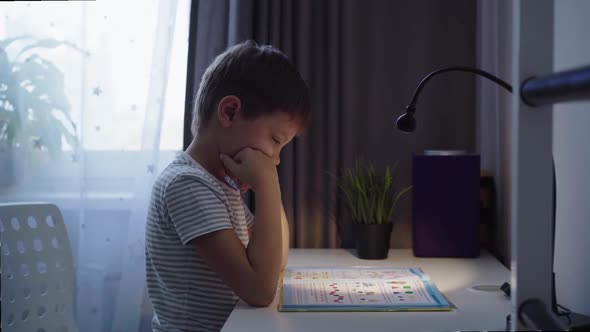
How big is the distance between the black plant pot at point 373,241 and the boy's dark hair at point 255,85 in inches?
17.4

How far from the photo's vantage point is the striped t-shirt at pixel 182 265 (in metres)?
1.06

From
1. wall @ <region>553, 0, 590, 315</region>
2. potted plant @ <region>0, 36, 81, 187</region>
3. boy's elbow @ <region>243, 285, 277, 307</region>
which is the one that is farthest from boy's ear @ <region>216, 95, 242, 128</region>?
potted plant @ <region>0, 36, 81, 187</region>

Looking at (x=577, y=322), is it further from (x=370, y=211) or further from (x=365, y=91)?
(x=365, y=91)

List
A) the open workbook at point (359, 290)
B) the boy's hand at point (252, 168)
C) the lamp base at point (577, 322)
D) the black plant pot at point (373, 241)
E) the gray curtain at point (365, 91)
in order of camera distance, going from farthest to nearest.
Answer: the gray curtain at point (365, 91) < the black plant pot at point (373, 241) < the boy's hand at point (252, 168) < the open workbook at point (359, 290) < the lamp base at point (577, 322)

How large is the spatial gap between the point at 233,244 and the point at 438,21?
1105 millimetres

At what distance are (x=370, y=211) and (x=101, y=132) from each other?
2.53ft

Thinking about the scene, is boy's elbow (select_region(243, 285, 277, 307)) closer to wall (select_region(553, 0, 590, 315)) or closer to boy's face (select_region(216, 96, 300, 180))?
boy's face (select_region(216, 96, 300, 180))

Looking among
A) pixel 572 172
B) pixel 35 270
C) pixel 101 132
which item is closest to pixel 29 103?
pixel 101 132

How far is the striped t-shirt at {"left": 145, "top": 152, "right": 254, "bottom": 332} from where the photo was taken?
1.06 m

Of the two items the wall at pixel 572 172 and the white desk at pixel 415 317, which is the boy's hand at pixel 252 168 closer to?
the white desk at pixel 415 317

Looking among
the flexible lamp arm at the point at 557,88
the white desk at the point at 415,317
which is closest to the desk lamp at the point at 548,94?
the flexible lamp arm at the point at 557,88

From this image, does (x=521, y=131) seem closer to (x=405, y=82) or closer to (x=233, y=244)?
(x=233, y=244)

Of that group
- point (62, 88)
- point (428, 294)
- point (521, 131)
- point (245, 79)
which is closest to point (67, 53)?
point (62, 88)

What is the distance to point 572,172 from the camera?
1.11 metres
